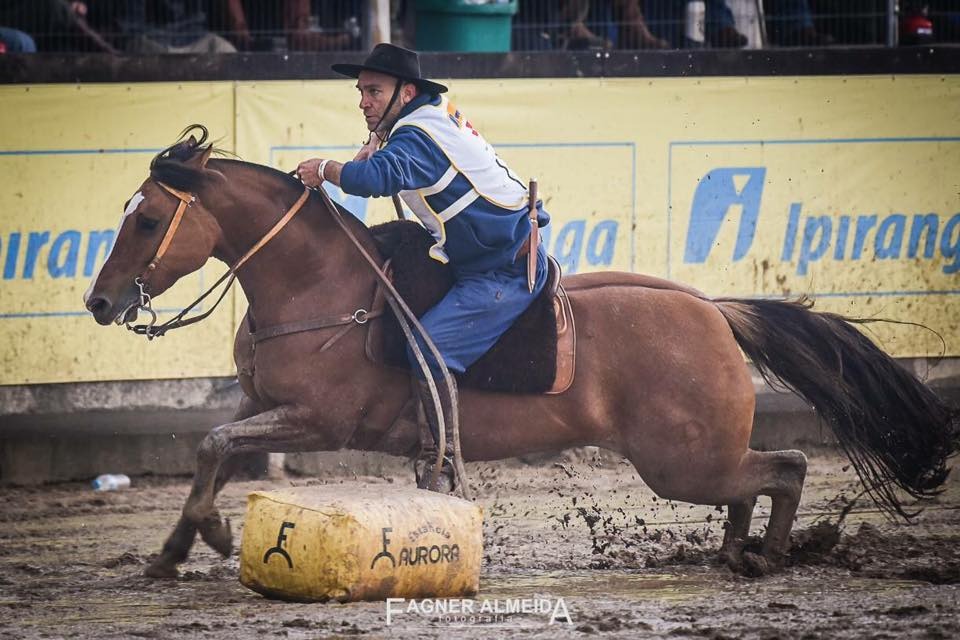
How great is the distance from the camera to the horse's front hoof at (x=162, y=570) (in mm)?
6578

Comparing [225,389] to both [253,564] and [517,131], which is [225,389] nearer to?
[517,131]

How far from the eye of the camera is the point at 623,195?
9.95 meters

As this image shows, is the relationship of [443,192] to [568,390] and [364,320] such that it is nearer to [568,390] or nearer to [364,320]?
[364,320]

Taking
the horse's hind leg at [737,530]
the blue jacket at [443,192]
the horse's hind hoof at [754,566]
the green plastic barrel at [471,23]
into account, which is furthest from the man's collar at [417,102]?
the green plastic barrel at [471,23]

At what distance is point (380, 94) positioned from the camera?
6500 mm

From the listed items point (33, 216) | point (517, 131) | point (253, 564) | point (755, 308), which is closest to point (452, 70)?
point (517, 131)

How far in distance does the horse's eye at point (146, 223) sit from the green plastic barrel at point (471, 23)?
4.56 m

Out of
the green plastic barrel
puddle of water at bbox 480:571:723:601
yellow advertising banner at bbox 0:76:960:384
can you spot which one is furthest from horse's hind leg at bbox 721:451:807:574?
the green plastic barrel

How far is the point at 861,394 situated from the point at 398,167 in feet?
8.43

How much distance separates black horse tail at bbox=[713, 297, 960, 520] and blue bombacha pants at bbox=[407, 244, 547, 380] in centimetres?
110

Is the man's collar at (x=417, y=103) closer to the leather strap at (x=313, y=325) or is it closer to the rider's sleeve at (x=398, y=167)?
the rider's sleeve at (x=398, y=167)

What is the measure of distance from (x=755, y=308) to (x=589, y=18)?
4.67m

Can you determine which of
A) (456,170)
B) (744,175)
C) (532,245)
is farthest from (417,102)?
(744,175)

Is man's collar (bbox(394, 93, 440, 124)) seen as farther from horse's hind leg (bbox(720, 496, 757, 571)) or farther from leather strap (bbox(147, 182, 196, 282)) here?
horse's hind leg (bbox(720, 496, 757, 571))
